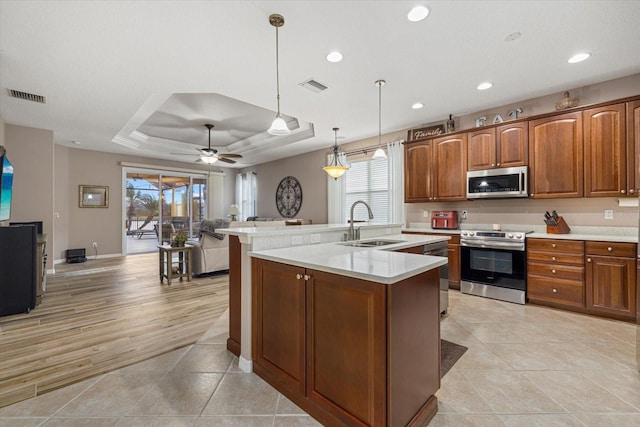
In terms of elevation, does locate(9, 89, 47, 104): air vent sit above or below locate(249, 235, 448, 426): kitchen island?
above

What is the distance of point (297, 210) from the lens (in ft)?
24.7

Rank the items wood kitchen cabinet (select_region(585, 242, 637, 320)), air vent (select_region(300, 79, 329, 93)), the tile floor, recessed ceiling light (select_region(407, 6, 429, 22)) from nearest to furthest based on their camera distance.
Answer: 1. the tile floor
2. recessed ceiling light (select_region(407, 6, 429, 22))
3. wood kitchen cabinet (select_region(585, 242, 637, 320))
4. air vent (select_region(300, 79, 329, 93))

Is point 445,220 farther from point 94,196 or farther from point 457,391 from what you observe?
point 94,196

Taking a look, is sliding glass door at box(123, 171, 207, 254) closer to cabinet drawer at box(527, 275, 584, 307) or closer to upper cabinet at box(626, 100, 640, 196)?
cabinet drawer at box(527, 275, 584, 307)

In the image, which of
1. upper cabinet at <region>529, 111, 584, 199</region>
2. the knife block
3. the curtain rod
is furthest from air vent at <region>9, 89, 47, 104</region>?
the knife block

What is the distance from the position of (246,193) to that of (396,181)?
555 cm

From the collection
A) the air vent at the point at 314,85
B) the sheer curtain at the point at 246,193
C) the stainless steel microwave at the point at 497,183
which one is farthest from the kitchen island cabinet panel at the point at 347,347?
the sheer curtain at the point at 246,193

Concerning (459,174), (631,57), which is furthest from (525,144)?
(631,57)

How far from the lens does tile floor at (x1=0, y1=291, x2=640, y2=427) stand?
1653 mm

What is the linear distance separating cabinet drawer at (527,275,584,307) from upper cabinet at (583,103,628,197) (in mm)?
1071

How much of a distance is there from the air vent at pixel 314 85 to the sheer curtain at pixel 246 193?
5772mm

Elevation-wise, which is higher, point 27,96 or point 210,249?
point 27,96

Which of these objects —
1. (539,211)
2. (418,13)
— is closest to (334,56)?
(418,13)

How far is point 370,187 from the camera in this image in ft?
19.5
